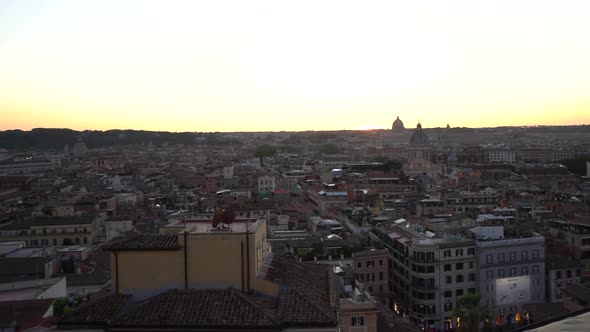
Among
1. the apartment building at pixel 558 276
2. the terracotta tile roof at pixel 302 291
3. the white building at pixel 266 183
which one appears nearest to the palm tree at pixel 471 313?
the apartment building at pixel 558 276

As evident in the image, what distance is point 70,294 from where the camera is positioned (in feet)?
83.9

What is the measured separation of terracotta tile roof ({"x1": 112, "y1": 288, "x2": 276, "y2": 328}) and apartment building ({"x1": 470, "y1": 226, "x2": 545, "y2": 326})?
23065mm

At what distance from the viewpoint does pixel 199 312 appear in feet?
29.3

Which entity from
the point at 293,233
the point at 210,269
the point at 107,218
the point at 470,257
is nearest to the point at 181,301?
the point at 210,269

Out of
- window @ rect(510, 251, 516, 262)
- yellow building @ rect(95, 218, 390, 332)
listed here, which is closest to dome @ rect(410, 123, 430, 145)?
window @ rect(510, 251, 516, 262)

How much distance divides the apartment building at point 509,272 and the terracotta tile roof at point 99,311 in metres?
23.5

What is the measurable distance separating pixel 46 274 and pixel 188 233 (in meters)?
17.4

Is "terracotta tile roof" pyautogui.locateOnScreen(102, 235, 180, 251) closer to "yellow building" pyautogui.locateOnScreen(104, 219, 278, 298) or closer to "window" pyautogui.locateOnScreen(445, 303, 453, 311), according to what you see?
"yellow building" pyautogui.locateOnScreen(104, 219, 278, 298)

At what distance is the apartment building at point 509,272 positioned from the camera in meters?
30.2

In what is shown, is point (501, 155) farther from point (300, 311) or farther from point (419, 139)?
point (300, 311)

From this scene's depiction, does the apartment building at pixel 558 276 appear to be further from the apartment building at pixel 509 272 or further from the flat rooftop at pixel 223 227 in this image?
the flat rooftop at pixel 223 227

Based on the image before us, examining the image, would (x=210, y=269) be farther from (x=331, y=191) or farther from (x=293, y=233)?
(x=331, y=191)

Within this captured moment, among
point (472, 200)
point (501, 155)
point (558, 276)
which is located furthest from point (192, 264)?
point (501, 155)

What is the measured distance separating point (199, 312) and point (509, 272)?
82.5 ft
